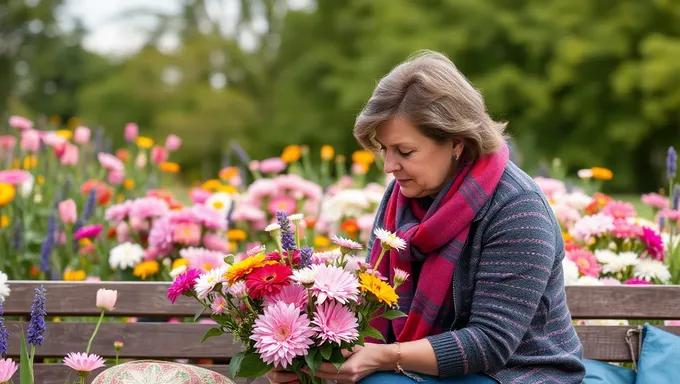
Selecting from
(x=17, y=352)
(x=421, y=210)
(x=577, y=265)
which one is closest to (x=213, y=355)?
(x=17, y=352)

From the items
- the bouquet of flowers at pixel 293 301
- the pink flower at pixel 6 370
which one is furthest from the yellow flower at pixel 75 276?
the bouquet of flowers at pixel 293 301

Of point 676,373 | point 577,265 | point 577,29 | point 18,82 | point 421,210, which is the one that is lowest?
point 676,373

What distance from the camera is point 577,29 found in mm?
16781

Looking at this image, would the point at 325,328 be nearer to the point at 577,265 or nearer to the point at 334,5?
the point at 577,265

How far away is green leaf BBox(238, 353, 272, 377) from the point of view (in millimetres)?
1963

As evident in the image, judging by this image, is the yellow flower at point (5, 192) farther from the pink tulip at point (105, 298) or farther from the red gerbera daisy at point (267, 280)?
the red gerbera daisy at point (267, 280)

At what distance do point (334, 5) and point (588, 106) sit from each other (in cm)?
722

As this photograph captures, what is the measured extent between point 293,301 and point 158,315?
102cm

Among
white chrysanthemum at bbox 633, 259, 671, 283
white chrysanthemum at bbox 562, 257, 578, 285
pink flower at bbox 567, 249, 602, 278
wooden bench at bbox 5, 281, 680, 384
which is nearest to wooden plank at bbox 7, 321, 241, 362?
wooden bench at bbox 5, 281, 680, 384

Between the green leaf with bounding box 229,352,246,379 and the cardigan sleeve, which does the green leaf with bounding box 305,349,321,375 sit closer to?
the green leaf with bounding box 229,352,246,379

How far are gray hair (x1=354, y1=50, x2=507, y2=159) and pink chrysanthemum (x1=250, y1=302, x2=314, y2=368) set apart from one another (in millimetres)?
597

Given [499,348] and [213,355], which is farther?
[213,355]

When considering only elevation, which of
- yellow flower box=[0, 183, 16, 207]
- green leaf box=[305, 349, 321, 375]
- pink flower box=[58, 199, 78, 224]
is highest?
yellow flower box=[0, 183, 16, 207]

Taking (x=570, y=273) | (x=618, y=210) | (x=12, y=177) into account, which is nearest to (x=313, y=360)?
(x=570, y=273)
